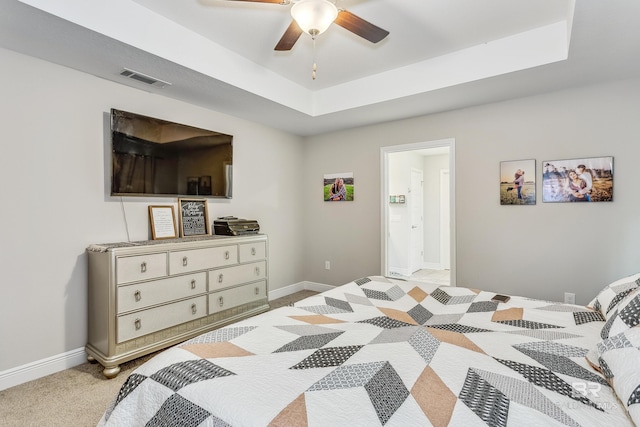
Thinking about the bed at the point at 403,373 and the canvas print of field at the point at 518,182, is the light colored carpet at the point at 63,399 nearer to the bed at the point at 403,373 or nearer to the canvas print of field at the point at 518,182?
the bed at the point at 403,373

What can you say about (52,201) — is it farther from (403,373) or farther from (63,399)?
(403,373)

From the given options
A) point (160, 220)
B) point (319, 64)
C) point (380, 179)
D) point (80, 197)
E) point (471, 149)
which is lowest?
point (160, 220)

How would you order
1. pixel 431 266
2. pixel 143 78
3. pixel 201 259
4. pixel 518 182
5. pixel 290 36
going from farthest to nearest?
pixel 431 266 < pixel 518 182 < pixel 201 259 < pixel 143 78 < pixel 290 36

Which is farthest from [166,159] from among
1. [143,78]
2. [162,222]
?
[143,78]

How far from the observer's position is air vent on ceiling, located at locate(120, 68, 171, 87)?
262 cm

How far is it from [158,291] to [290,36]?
2.19m

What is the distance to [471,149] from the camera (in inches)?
140

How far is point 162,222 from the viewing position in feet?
10.2

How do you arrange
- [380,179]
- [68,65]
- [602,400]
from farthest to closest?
[380,179]
[68,65]
[602,400]

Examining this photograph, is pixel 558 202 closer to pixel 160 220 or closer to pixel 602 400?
pixel 602 400

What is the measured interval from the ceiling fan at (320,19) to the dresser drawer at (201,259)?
1.96 metres

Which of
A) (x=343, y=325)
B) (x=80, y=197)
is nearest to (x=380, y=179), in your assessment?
(x=343, y=325)

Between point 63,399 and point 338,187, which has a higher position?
point 338,187

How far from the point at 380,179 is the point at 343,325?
114 inches
